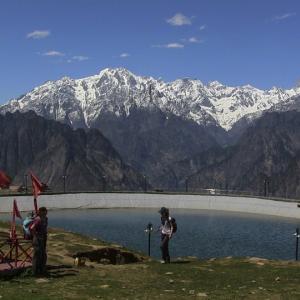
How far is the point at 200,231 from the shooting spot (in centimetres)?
11438

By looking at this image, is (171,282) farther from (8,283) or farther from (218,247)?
(218,247)

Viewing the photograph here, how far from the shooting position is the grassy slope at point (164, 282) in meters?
22.3

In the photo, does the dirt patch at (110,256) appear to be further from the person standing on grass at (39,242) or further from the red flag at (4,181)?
the red flag at (4,181)

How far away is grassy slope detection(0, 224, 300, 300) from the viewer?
879 inches

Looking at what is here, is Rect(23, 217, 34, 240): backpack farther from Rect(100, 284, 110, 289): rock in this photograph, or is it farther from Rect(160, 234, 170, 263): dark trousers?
Rect(160, 234, 170, 263): dark trousers

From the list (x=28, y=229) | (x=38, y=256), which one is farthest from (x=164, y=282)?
(x=28, y=229)

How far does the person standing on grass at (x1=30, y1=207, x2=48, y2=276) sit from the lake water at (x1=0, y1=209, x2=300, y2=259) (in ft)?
148

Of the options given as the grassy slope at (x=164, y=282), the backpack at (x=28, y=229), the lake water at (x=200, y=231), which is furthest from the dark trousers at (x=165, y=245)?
the lake water at (x=200, y=231)

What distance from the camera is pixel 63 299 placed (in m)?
20.9

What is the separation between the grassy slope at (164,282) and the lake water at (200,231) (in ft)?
132

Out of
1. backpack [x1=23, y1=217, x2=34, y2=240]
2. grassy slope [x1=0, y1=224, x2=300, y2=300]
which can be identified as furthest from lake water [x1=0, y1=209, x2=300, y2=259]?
backpack [x1=23, y1=217, x2=34, y2=240]

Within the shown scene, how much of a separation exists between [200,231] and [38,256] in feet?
295

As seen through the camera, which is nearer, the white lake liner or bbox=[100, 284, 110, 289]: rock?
bbox=[100, 284, 110, 289]: rock

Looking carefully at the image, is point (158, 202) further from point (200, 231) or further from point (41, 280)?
point (41, 280)
